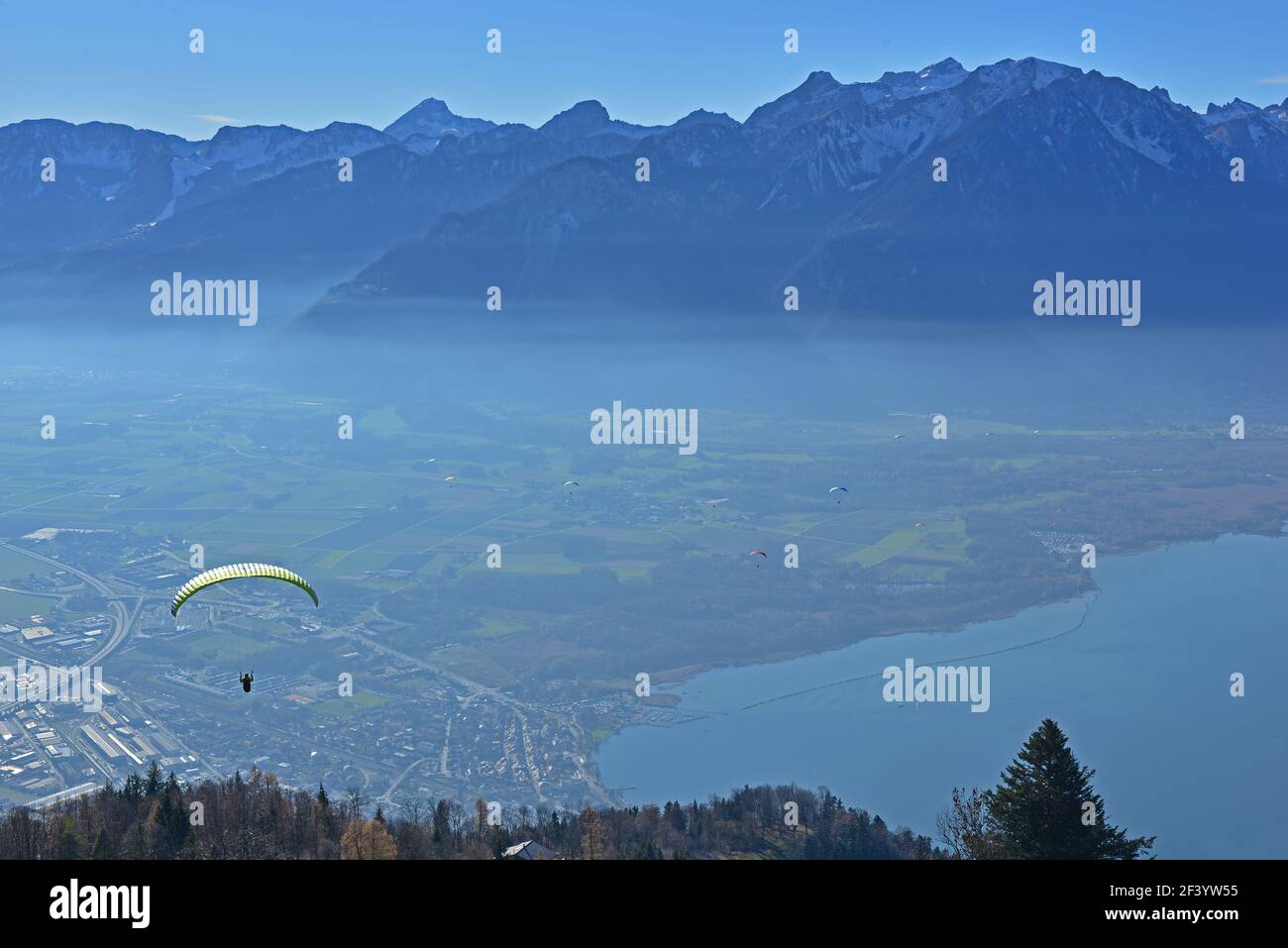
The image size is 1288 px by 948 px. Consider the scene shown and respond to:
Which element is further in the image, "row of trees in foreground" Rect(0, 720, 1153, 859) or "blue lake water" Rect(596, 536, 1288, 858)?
"blue lake water" Rect(596, 536, 1288, 858)

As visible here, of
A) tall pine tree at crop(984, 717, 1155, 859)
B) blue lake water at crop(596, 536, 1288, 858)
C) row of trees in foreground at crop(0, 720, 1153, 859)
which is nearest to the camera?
tall pine tree at crop(984, 717, 1155, 859)

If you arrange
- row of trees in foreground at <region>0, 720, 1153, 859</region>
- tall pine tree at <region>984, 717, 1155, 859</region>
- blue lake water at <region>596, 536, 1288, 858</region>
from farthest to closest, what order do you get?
blue lake water at <region>596, 536, 1288, 858</region> → row of trees in foreground at <region>0, 720, 1153, 859</region> → tall pine tree at <region>984, 717, 1155, 859</region>

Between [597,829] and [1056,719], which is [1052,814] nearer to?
[597,829]

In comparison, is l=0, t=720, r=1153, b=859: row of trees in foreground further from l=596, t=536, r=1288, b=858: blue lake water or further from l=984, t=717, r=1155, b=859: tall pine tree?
l=596, t=536, r=1288, b=858: blue lake water

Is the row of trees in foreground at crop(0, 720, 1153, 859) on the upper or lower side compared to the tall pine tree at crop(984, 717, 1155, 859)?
lower

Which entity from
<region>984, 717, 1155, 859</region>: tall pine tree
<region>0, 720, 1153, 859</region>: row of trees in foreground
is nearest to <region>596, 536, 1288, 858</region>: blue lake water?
<region>0, 720, 1153, 859</region>: row of trees in foreground

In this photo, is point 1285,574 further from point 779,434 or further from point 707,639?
point 779,434

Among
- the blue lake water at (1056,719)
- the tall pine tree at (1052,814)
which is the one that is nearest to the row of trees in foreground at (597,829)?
the tall pine tree at (1052,814)
